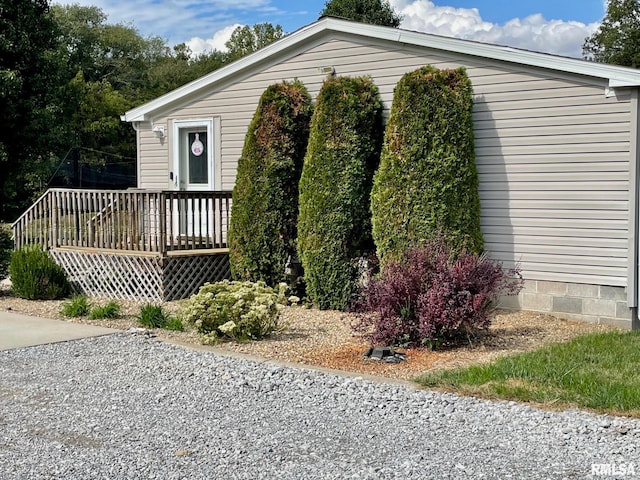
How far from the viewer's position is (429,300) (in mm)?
6809

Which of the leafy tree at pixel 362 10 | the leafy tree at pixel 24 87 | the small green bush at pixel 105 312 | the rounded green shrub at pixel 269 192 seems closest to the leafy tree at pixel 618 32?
the leafy tree at pixel 362 10

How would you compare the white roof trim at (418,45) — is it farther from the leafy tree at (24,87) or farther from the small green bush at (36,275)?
the leafy tree at (24,87)

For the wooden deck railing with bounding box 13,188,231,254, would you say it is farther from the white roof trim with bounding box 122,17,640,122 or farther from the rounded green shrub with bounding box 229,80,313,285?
the white roof trim with bounding box 122,17,640,122

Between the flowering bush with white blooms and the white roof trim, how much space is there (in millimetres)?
4113

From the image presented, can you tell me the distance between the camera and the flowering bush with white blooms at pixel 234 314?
24.1ft

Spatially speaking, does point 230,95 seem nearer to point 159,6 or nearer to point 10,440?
point 10,440

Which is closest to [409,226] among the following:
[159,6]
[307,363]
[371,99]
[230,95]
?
[371,99]

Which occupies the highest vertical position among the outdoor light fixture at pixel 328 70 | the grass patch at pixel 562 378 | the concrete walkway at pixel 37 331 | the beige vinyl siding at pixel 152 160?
the outdoor light fixture at pixel 328 70

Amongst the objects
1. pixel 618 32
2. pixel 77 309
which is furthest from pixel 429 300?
pixel 618 32

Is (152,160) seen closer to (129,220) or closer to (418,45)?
(129,220)

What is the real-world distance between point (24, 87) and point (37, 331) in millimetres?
13431

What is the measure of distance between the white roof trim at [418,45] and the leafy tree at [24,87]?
313 inches
